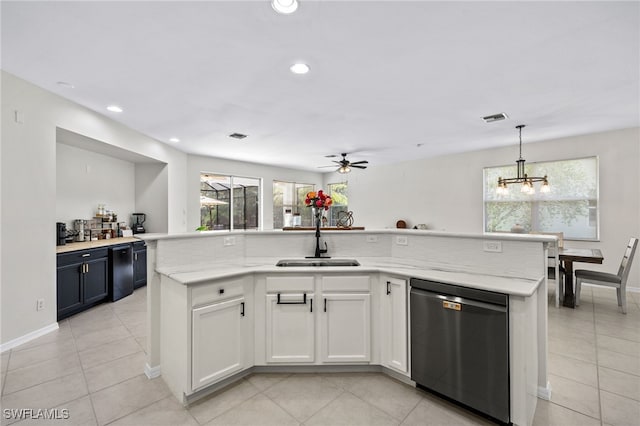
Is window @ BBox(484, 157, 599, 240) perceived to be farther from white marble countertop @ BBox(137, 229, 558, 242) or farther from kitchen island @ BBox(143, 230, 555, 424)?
kitchen island @ BBox(143, 230, 555, 424)

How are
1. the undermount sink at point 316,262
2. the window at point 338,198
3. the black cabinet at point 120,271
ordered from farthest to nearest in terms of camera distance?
1. the window at point 338,198
2. the black cabinet at point 120,271
3. the undermount sink at point 316,262

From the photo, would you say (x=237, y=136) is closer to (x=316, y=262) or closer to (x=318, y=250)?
(x=318, y=250)

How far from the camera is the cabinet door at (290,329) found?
2340mm

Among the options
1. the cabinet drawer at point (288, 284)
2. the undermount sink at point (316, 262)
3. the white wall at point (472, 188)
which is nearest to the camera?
the cabinet drawer at point (288, 284)

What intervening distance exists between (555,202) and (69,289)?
7.86 metres

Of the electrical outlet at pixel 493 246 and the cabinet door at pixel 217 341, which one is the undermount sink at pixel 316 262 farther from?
the electrical outlet at pixel 493 246

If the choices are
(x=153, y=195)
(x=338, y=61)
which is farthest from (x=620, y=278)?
(x=153, y=195)

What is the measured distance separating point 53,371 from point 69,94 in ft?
9.57

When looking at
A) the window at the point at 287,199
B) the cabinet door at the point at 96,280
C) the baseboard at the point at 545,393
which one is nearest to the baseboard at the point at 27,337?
the cabinet door at the point at 96,280

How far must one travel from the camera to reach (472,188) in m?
6.50

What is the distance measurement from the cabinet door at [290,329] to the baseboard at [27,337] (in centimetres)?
265

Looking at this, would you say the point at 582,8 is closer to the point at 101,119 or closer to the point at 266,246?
the point at 266,246

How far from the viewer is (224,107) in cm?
375

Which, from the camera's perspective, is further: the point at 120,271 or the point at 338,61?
the point at 120,271
